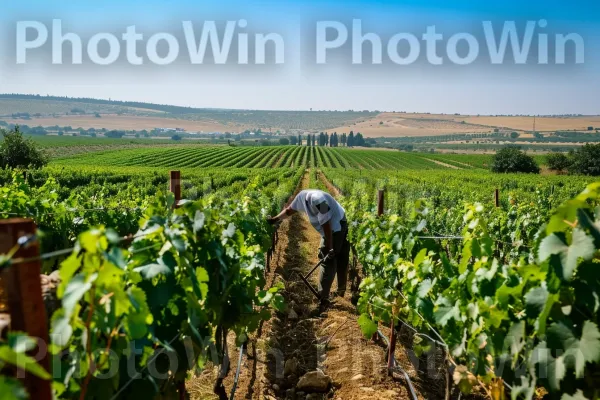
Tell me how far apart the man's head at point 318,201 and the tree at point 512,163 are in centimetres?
5205

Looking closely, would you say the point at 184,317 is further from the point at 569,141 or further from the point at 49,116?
the point at 49,116

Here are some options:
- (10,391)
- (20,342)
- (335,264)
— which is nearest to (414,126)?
(335,264)

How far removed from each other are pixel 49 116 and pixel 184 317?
199m

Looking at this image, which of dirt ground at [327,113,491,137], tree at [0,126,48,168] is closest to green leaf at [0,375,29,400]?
tree at [0,126,48,168]

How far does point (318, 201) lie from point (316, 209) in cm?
12

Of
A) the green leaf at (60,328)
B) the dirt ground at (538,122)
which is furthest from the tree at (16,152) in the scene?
the dirt ground at (538,122)

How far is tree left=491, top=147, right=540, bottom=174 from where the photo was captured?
5334 cm

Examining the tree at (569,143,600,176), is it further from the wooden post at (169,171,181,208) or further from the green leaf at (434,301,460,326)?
the green leaf at (434,301,460,326)

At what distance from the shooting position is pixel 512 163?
174 ft

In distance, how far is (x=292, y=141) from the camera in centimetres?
14000

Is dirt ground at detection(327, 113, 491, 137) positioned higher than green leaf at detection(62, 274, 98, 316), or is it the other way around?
dirt ground at detection(327, 113, 491, 137)

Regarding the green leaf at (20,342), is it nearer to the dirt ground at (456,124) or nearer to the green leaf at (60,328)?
the green leaf at (60,328)

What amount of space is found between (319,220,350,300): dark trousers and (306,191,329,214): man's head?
20.1 inches

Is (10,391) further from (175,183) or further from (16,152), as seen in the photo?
(16,152)
